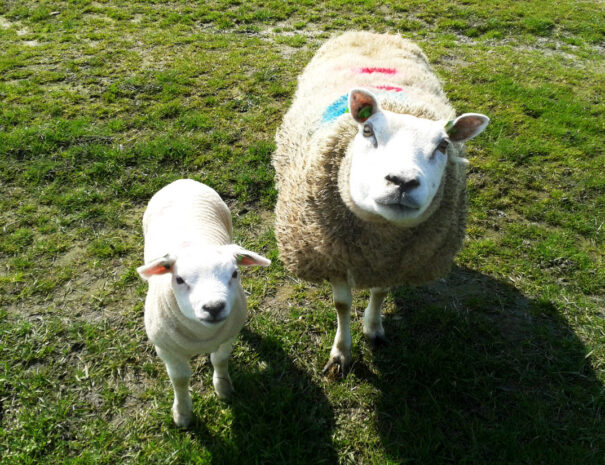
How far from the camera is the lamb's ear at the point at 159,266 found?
2.27 meters

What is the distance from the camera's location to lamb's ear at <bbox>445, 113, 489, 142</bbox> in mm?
2410

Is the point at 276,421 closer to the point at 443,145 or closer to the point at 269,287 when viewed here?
the point at 269,287

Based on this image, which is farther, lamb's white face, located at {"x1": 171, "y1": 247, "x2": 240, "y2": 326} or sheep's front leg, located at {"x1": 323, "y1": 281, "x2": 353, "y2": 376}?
sheep's front leg, located at {"x1": 323, "y1": 281, "x2": 353, "y2": 376}

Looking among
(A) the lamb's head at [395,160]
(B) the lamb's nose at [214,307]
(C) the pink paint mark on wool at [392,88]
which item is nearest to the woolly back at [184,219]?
(B) the lamb's nose at [214,307]

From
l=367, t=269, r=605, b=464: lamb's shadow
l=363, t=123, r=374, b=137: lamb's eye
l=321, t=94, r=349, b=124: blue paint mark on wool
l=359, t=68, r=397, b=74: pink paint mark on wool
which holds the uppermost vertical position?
l=363, t=123, r=374, b=137: lamb's eye

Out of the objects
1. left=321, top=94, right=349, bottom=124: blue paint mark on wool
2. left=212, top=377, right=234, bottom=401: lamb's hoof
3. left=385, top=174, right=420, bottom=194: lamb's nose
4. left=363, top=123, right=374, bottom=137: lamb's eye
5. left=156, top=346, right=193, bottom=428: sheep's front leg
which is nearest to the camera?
left=385, top=174, right=420, bottom=194: lamb's nose

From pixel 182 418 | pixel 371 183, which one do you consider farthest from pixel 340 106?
pixel 182 418

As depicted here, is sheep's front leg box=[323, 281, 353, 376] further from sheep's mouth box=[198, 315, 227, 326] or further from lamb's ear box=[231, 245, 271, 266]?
sheep's mouth box=[198, 315, 227, 326]

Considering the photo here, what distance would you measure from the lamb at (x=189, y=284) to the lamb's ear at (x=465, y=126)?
1306mm

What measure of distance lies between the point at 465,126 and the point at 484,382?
1870mm

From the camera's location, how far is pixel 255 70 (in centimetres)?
673

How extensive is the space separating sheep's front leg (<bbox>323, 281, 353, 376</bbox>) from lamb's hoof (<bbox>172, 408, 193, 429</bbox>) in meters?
1.02

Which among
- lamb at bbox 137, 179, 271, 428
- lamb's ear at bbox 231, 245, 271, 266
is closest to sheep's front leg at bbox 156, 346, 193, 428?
lamb at bbox 137, 179, 271, 428

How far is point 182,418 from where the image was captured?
2.88 metres
